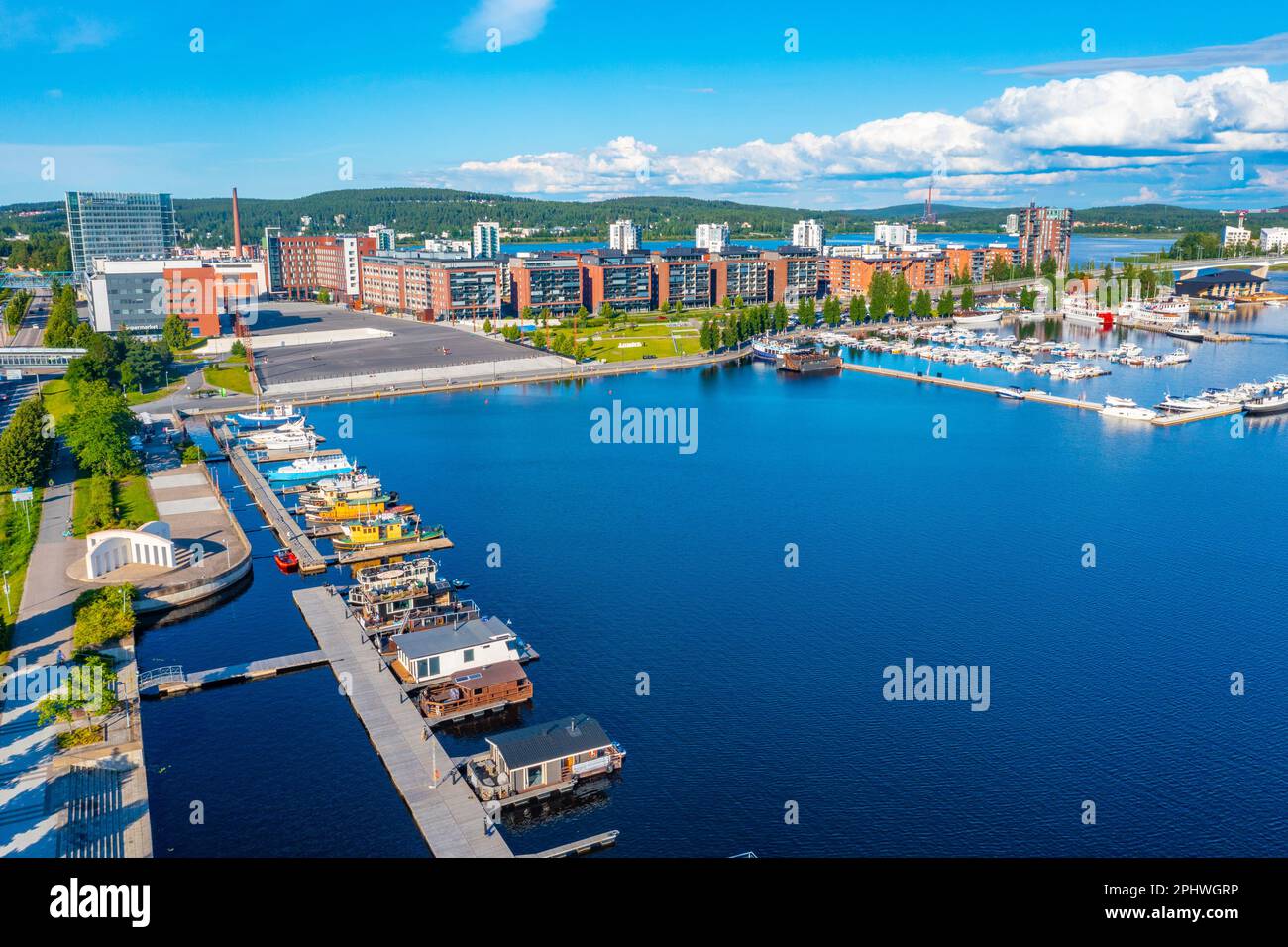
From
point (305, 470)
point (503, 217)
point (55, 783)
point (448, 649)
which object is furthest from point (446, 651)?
point (503, 217)

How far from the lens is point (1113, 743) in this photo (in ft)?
43.0

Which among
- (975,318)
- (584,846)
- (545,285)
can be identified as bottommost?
(584,846)

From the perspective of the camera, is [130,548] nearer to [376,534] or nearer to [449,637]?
[376,534]

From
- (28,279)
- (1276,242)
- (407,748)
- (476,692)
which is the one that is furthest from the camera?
(1276,242)

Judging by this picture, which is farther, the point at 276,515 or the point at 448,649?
the point at 276,515

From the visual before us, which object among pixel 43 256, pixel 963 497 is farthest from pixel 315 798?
pixel 43 256

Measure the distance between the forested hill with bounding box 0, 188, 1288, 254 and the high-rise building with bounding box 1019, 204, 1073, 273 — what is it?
172 ft

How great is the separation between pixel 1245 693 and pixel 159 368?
35.4 m

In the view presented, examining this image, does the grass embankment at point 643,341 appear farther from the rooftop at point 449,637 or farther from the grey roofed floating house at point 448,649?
the grey roofed floating house at point 448,649

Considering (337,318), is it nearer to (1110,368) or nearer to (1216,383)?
(1110,368)

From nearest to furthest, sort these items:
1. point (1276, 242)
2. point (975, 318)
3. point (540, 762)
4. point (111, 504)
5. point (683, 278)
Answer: point (540, 762), point (111, 504), point (975, 318), point (683, 278), point (1276, 242)

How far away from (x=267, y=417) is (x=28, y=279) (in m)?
51.5

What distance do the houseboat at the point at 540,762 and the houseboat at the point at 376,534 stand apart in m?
9.01

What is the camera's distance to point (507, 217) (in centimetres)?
14200
